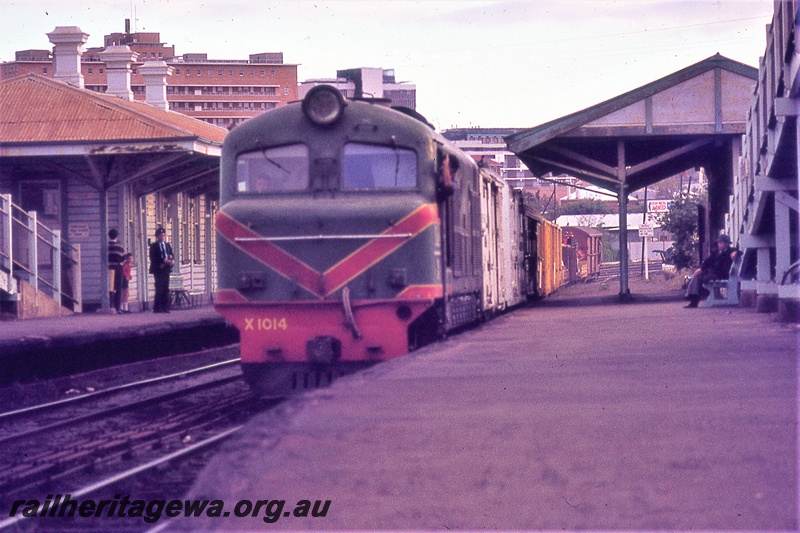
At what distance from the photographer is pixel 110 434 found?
1026 cm

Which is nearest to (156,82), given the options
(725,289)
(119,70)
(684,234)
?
(119,70)

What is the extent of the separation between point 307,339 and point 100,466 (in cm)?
282

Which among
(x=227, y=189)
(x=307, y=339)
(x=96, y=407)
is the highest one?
(x=227, y=189)

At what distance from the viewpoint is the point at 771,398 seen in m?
7.16

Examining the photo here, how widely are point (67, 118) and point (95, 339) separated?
8.57m

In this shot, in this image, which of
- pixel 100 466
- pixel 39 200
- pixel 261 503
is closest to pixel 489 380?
pixel 100 466

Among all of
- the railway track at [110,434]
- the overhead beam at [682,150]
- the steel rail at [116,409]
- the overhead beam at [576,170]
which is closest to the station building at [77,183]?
the steel rail at [116,409]

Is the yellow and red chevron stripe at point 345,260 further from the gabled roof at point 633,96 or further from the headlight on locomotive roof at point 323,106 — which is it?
the gabled roof at point 633,96

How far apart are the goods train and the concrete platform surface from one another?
1.30 meters

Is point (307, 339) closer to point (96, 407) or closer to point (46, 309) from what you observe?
point (96, 407)

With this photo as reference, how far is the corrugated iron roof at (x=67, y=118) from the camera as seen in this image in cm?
2187

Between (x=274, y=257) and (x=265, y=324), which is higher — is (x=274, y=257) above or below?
above

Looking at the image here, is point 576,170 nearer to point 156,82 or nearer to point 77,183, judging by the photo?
point 77,183

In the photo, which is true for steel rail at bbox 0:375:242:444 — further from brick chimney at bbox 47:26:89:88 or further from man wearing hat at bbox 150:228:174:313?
brick chimney at bbox 47:26:89:88
